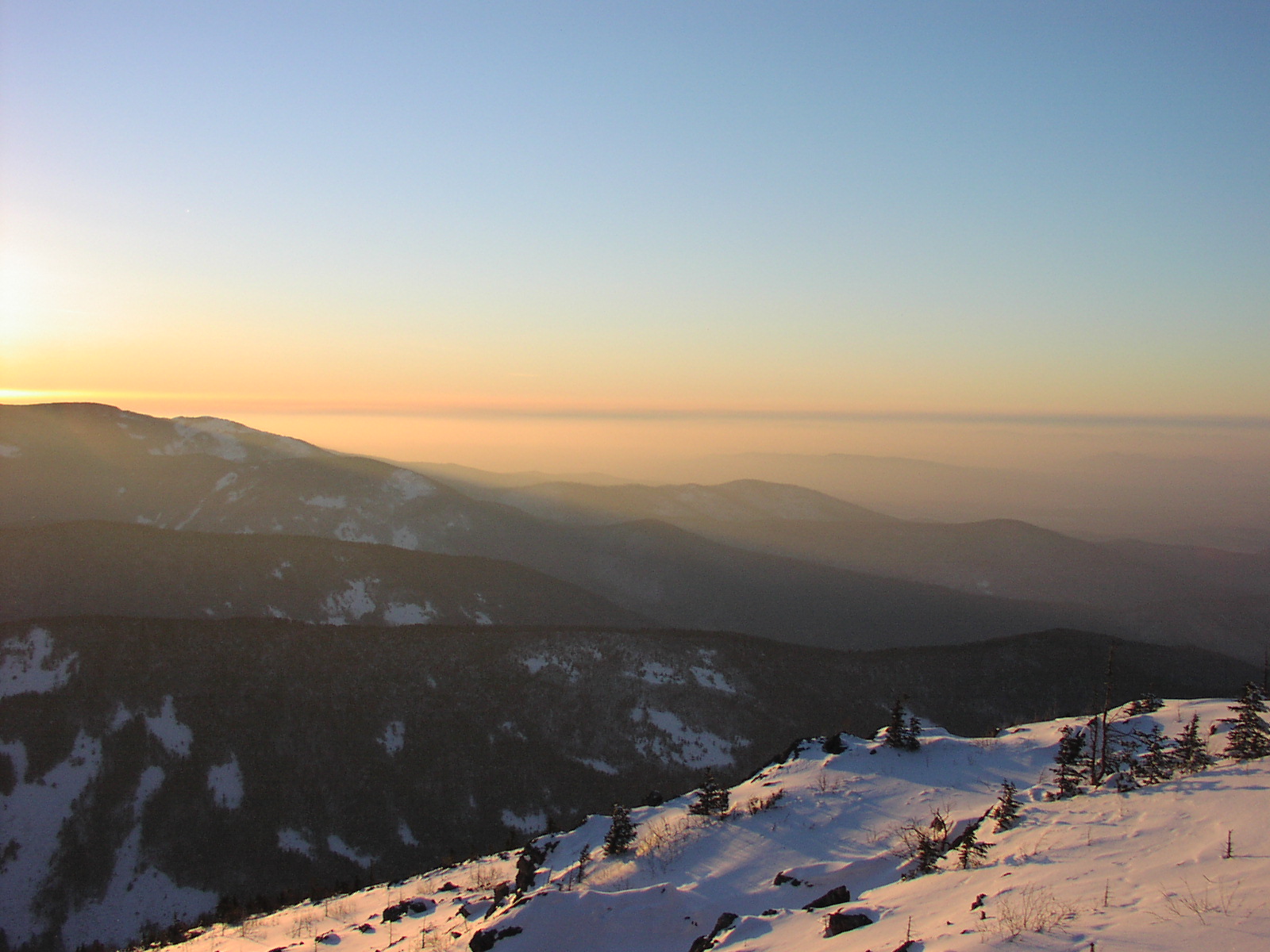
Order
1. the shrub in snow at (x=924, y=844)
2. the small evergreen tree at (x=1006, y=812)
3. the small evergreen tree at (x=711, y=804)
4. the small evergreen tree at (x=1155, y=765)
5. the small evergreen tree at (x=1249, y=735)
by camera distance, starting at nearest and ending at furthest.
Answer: the shrub in snow at (x=924, y=844), the small evergreen tree at (x=1006, y=812), the small evergreen tree at (x=1155, y=765), the small evergreen tree at (x=1249, y=735), the small evergreen tree at (x=711, y=804)

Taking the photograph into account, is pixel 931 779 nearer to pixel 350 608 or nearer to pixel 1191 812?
pixel 1191 812

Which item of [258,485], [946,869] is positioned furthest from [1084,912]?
[258,485]

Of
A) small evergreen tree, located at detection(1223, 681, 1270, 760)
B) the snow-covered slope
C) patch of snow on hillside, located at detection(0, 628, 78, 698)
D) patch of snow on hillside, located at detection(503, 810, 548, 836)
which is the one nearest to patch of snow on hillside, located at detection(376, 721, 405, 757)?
patch of snow on hillside, located at detection(503, 810, 548, 836)

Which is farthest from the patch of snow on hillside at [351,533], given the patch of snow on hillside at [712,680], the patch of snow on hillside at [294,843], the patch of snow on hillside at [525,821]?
the patch of snow on hillside at [525,821]

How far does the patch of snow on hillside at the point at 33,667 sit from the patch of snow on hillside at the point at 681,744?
34.8 meters

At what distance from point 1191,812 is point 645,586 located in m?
99.8

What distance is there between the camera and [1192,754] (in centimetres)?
1719

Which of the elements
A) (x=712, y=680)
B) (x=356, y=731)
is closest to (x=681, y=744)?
(x=712, y=680)

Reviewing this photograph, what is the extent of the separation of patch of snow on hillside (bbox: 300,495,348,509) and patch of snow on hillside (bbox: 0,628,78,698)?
70523 mm

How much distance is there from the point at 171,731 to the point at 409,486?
298 ft

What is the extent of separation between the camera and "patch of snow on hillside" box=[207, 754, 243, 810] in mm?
36094

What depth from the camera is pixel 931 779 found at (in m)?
21.0

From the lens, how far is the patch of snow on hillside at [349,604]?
6894 centimetres

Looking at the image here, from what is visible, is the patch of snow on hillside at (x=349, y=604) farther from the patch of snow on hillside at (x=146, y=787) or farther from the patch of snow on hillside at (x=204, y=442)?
the patch of snow on hillside at (x=204, y=442)
